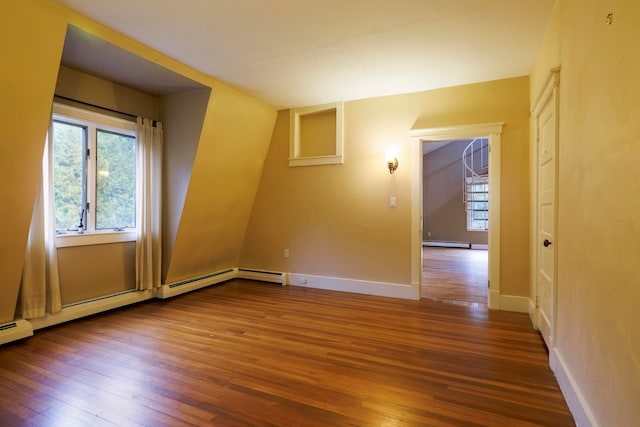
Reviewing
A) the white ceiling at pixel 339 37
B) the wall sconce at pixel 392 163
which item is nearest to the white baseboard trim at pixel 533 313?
the wall sconce at pixel 392 163

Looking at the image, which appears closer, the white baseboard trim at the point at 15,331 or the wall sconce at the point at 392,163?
the white baseboard trim at the point at 15,331

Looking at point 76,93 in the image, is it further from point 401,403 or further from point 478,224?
point 478,224

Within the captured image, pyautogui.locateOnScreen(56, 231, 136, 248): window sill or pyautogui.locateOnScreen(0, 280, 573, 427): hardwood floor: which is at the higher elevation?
pyautogui.locateOnScreen(56, 231, 136, 248): window sill

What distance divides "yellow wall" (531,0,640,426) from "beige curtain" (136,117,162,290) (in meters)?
4.04

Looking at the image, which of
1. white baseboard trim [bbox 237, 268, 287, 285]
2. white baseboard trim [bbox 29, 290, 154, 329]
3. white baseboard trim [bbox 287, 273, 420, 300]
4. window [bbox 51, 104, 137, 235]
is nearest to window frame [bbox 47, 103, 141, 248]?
window [bbox 51, 104, 137, 235]

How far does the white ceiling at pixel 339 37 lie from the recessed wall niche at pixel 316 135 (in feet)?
2.54

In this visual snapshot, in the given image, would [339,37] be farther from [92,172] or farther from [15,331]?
[15,331]

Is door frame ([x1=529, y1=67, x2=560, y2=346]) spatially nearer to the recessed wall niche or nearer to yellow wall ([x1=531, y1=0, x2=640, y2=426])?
yellow wall ([x1=531, y1=0, x2=640, y2=426])

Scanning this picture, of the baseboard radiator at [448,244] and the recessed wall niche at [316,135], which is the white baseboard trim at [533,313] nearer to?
the recessed wall niche at [316,135]

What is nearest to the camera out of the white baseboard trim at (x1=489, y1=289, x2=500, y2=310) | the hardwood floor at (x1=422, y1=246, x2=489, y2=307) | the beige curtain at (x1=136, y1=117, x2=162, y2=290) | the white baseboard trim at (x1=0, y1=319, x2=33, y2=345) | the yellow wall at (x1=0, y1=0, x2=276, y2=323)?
the yellow wall at (x1=0, y1=0, x2=276, y2=323)

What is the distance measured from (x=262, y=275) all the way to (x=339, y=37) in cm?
359

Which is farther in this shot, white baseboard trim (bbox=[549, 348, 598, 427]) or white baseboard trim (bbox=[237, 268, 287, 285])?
white baseboard trim (bbox=[237, 268, 287, 285])

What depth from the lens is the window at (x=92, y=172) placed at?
3.21 m

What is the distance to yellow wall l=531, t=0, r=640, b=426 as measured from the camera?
3.86ft
